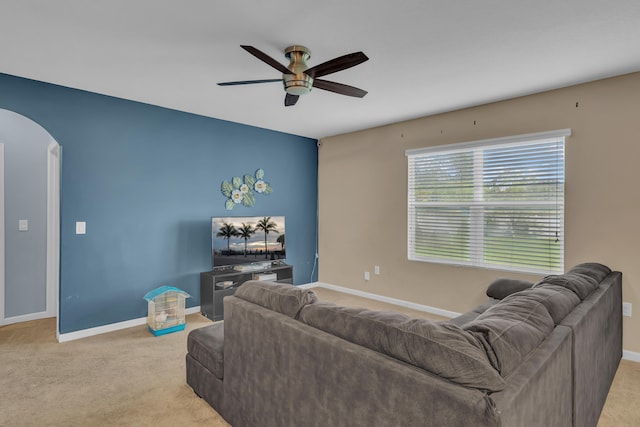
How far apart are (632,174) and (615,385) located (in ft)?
5.60

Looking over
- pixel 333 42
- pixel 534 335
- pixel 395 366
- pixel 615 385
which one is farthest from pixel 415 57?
pixel 615 385

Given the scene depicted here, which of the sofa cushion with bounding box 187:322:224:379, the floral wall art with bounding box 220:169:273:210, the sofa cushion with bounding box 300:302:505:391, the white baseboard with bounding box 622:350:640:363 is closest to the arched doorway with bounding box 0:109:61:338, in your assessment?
the floral wall art with bounding box 220:169:273:210

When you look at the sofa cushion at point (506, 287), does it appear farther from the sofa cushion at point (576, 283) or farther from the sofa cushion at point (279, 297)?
→ the sofa cushion at point (279, 297)

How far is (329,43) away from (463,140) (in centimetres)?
222

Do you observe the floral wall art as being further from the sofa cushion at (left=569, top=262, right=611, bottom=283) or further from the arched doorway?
the sofa cushion at (left=569, top=262, right=611, bottom=283)

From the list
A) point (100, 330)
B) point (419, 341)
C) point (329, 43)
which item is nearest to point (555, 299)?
point (419, 341)

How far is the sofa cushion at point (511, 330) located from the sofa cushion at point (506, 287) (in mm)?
1643

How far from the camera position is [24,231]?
3.81m

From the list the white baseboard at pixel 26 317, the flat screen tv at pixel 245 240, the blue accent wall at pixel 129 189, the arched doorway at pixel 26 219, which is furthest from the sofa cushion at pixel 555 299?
the white baseboard at pixel 26 317

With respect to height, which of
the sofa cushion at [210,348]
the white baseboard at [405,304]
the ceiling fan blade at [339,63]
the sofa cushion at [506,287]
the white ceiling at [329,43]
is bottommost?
the white baseboard at [405,304]


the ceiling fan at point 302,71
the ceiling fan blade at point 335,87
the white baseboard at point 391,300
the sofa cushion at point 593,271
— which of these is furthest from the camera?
the white baseboard at point 391,300

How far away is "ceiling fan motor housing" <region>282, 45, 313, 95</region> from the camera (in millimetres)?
2445

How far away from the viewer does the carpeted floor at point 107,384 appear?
2.12 metres

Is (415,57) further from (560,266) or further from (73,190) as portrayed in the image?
(73,190)
